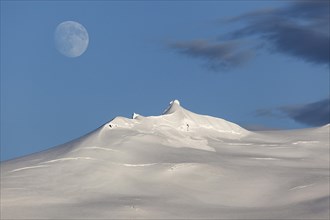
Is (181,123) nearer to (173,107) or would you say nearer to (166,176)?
(173,107)

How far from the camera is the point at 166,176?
3284cm

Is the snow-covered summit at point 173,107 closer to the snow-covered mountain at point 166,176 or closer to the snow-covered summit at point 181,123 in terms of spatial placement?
the snow-covered summit at point 181,123

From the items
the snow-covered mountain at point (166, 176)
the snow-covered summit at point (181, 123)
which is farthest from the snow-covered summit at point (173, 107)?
the snow-covered mountain at point (166, 176)

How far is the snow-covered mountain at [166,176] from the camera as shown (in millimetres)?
27438

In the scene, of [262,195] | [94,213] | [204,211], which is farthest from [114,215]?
[262,195]

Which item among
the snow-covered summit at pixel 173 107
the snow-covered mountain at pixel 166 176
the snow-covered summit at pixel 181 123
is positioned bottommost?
the snow-covered mountain at pixel 166 176

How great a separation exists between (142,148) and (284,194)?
937 centimetres

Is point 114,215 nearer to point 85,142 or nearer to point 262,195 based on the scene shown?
point 262,195

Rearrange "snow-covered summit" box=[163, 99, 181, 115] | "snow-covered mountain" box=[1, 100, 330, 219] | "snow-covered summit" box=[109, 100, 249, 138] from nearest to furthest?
1. "snow-covered mountain" box=[1, 100, 330, 219]
2. "snow-covered summit" box=[109, 100, 249, 138]
3. "snow-covered summit" box=[163, 99, 181, 115]

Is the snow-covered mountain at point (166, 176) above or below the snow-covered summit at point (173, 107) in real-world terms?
below

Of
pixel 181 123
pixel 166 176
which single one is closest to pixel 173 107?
pixel 181 123

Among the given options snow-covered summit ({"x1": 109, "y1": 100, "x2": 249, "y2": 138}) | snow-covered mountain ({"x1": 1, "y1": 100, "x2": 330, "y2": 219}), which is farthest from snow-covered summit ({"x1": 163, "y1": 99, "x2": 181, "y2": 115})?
snow-covered mountain ({"x1": 1, "y1": 100, "x2": 330, "y2": 219})

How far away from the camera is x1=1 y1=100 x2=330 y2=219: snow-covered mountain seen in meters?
27.4

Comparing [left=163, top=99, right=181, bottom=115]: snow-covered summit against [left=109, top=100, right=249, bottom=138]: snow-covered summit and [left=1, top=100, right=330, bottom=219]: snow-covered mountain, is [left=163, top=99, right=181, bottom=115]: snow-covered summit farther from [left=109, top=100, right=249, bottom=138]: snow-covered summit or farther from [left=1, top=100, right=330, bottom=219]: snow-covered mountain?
[left=1, top=100, right=330, bottom=219]: snow-covered mountain
